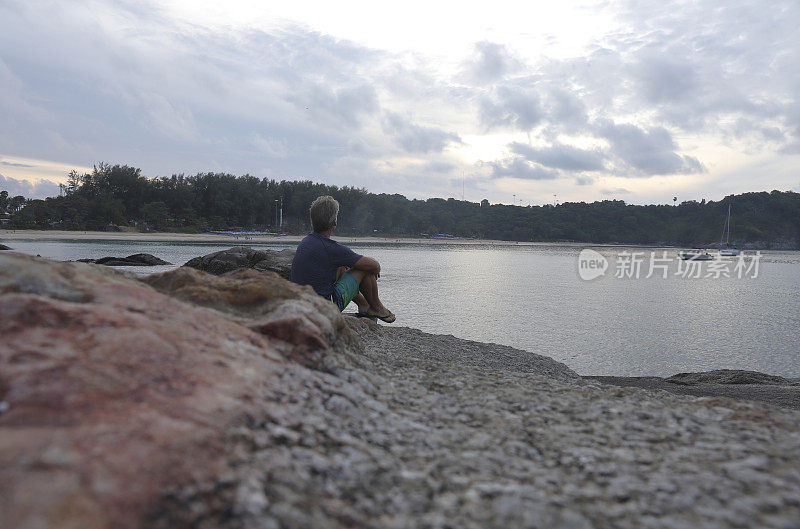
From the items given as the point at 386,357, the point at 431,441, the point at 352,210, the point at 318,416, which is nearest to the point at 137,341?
the point at 318,416

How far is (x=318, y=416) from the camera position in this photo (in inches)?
90.8

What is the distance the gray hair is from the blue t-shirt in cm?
14

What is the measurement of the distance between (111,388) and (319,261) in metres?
3.73

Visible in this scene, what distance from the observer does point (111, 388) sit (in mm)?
1854

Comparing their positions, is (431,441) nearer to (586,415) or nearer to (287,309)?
(586,415)

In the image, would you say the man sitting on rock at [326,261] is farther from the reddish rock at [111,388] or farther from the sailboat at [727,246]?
the sailboat at [727,246]

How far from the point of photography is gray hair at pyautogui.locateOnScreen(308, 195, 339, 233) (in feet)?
18.0

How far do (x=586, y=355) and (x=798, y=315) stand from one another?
12206 mm

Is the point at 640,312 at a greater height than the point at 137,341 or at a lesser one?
lesser

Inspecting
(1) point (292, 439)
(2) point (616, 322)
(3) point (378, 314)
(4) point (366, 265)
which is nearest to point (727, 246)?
(2) point (616, 322)

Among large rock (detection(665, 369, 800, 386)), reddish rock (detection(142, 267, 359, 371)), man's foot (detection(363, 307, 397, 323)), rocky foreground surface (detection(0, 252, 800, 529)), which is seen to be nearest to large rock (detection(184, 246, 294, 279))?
man's foot (detection(363, 307, 397, 323))

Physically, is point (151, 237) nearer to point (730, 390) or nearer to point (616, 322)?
point (616, 322)

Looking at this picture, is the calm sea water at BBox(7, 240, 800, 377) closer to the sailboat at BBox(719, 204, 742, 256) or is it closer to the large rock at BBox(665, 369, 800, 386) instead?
the large rock at BBox(665, 369, 800, 386)

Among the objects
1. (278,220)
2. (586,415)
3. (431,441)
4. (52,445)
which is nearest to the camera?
(52,445)
